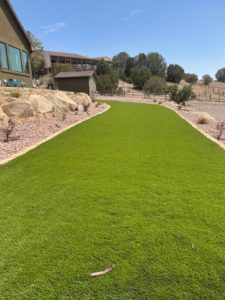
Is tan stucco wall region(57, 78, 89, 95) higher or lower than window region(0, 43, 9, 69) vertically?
lower

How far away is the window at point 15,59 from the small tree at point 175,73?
240 ft

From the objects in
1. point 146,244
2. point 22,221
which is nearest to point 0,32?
point 22,221

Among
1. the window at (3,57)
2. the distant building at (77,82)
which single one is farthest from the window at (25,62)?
the distant building at (77,82)

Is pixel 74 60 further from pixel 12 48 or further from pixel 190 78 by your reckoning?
pixel 12 48

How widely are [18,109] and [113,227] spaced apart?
753 cm

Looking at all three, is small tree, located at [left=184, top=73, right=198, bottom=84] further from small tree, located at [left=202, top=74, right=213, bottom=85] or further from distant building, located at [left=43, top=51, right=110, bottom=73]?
distant building, located at [left=43, top=51, right=110, bottom=73]

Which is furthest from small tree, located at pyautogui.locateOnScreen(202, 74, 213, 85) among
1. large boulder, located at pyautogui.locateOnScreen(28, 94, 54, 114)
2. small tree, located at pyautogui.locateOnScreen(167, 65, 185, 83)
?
large boulder, located at pyautogui.locateOnScreen(28, 94, 54, 114)

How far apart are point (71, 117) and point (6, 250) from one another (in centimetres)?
983

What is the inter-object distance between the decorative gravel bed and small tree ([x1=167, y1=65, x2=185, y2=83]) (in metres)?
77.0

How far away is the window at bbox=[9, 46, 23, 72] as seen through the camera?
588 inches

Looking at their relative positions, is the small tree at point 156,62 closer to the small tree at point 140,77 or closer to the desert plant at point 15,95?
→ the small tree at point 140,77

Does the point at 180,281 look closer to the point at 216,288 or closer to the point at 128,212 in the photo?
the point at 216,288

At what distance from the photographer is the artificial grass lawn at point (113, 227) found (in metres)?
2.38

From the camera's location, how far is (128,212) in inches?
138
